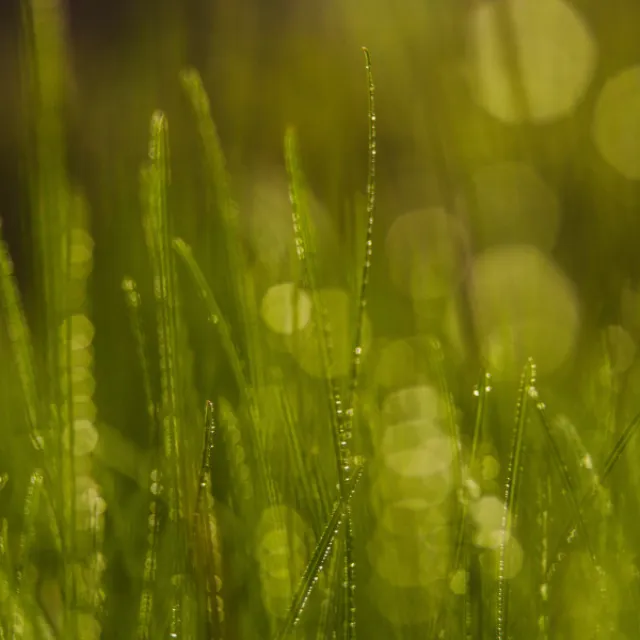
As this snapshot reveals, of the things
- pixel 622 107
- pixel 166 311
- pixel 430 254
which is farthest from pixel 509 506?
pixel 622 107

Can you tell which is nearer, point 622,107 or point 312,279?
point 312,279

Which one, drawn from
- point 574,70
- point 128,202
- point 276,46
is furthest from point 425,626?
point 276,46

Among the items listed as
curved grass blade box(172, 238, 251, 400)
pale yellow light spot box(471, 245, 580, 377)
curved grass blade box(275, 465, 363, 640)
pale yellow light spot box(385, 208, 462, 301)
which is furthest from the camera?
pale yellow light spot box(385, 208, 462, 301)

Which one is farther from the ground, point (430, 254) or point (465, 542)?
Answer: point (430, 254)

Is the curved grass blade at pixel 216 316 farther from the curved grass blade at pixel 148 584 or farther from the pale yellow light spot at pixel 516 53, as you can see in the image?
the pale yellow light spot at pixel 516 53

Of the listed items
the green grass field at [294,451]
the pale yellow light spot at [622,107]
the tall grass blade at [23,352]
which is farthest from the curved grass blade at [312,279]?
the pale yellow light spot at [622,107]

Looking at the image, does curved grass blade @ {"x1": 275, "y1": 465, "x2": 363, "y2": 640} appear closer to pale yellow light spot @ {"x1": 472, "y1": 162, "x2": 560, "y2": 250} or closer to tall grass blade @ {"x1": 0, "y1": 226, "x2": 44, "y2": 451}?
tall grass blade @ {"x1": 0, "y1": 226, "x2": 44, "y2": 451}

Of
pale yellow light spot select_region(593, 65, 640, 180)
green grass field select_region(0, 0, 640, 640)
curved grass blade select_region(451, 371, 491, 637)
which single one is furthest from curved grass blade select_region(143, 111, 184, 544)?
pale yellow light spot select_region(593, 65, 640, 180)

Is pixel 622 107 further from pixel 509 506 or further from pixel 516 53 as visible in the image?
pixel 509 506
